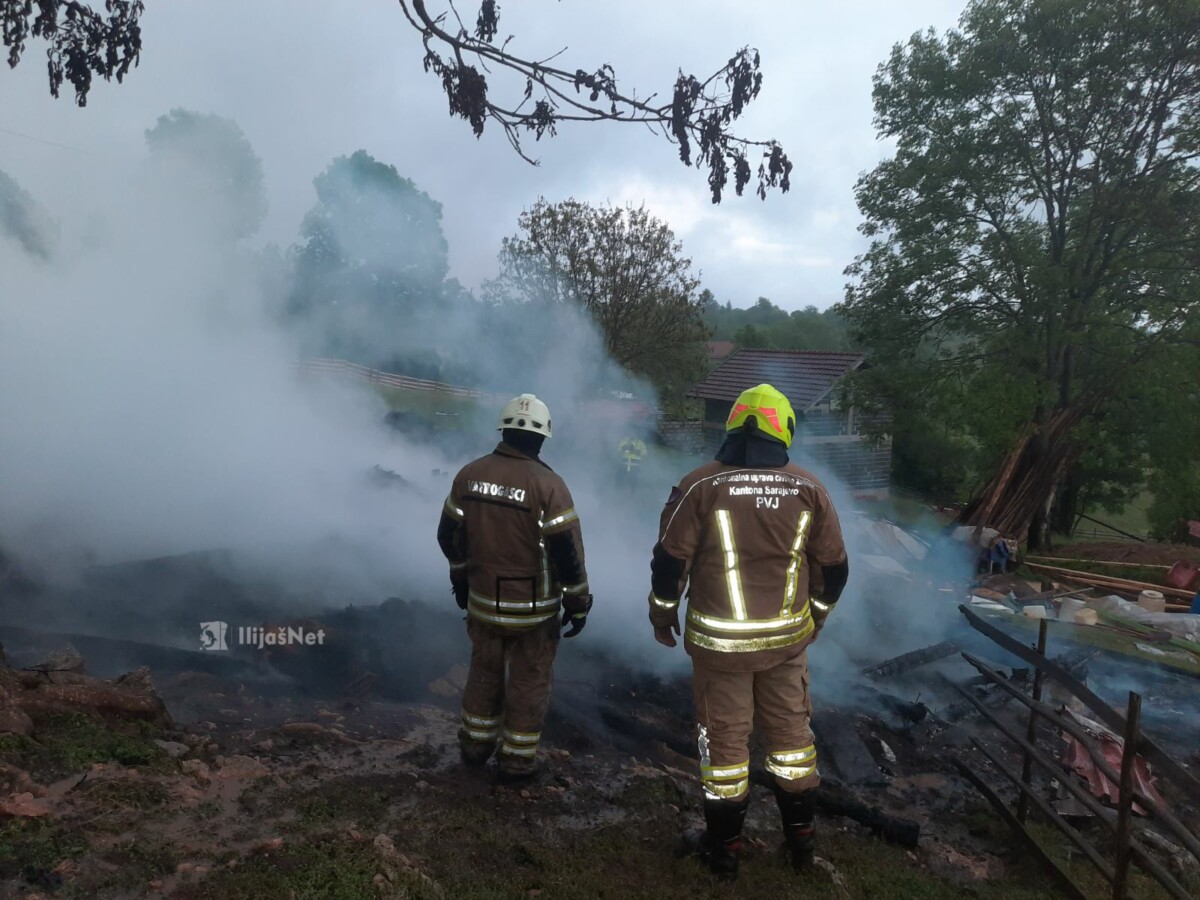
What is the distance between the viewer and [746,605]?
10.3 feet

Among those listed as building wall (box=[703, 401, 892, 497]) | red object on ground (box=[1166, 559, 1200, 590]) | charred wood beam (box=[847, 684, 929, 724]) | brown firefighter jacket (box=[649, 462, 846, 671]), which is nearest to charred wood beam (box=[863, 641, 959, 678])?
charred wood beam (box=[847, 684, 929, 724])

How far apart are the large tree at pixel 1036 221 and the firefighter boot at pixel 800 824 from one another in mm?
10945

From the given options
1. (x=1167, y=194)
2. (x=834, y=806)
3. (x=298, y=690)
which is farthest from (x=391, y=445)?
(x=1167, y=194)

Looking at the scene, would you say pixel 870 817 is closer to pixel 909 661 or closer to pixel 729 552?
pixel 729 552

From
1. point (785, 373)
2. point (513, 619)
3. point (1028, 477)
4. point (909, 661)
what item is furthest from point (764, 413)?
point (785, 373)

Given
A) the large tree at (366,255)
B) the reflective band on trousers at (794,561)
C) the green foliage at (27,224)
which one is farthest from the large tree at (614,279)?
the reflective band on trousers at (794,561)

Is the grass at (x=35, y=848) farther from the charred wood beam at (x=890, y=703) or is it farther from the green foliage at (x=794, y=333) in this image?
the green foliage at (x=794, y=333)

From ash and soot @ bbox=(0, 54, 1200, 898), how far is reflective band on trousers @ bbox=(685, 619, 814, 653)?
92cm

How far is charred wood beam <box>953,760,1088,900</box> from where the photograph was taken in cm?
321

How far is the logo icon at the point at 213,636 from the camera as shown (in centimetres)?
537

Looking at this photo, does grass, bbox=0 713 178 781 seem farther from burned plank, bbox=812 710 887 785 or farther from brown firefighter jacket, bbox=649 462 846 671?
burned plank, bbox=812 710 887 785

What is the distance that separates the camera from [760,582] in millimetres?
3178

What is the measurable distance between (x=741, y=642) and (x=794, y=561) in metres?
0.41

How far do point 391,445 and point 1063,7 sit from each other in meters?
12.1
